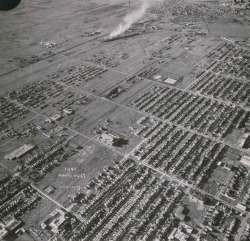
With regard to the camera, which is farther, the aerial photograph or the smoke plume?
the smoke plume

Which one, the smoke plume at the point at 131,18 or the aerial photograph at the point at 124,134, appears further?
the smoke plume at the point at 131,18

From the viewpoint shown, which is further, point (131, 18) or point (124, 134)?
point (131, 18)

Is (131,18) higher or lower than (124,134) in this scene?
higher

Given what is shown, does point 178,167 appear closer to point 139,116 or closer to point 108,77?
point 139,116
